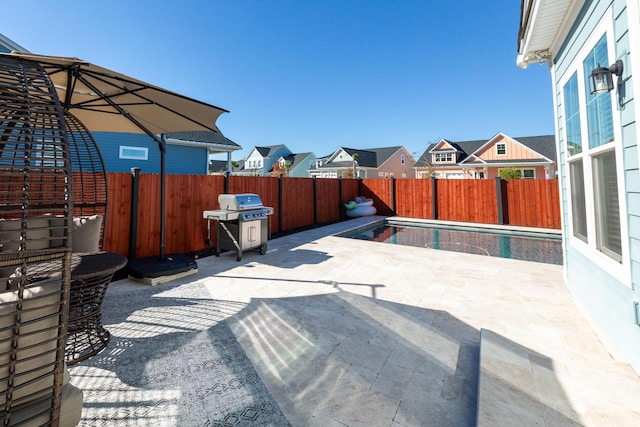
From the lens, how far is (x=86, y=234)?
318cm

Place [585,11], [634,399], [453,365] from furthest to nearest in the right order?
[585,11] → [453,365] → [634,399]

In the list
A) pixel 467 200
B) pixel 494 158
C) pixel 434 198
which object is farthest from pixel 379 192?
pixel 494 158

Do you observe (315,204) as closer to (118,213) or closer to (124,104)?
(118,213)

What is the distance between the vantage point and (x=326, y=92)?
2081 cm

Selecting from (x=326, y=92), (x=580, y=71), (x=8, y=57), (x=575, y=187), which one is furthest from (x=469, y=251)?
(x=326, y=92)

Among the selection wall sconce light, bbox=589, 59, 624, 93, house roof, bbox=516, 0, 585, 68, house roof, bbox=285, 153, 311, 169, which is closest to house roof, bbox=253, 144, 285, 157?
house roof, bbox=285, 153, 311, 169

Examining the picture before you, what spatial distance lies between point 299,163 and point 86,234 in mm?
33555

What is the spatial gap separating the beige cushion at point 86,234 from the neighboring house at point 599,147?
500 centimetres

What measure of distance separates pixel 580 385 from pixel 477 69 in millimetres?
16610

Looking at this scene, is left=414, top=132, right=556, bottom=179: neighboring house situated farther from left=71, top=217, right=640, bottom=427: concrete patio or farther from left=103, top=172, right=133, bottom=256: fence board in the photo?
left=103, top=172, right=133, bottom=256: fence board

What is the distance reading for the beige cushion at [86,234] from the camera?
10.2 feet

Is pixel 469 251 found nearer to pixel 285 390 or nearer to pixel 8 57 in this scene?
pixel 285 390

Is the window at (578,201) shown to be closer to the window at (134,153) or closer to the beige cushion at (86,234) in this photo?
the beige cushion at (86,234)

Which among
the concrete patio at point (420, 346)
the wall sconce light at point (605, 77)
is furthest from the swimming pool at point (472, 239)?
the wall sconce light at point (605, 77)
